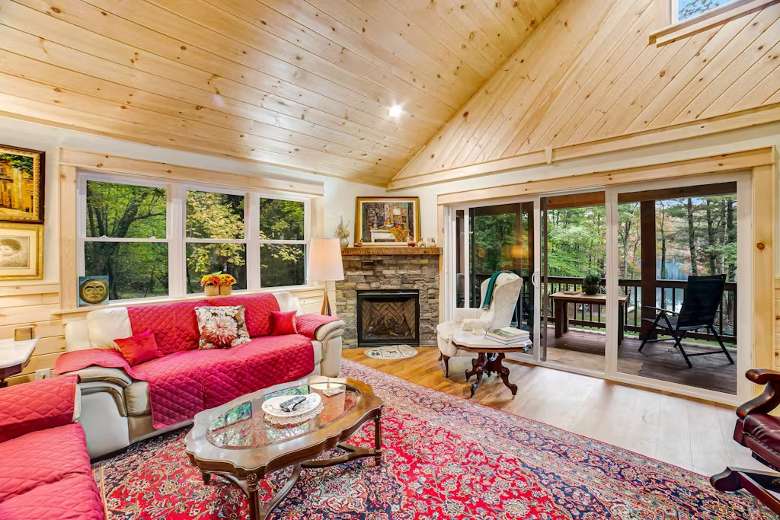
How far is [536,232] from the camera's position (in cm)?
399

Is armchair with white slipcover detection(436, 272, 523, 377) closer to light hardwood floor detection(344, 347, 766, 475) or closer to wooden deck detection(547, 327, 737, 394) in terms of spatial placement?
light hardwood floor detection(344, 347, 766, 475)

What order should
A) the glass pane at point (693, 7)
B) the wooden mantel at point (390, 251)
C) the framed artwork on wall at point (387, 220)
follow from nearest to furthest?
the glass pane at point (693, 7) → the wooden mantel at point (390, 251) → the framed artwork on wall at point (387, 220)

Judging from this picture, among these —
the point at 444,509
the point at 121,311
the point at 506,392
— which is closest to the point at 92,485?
the point at 444,509

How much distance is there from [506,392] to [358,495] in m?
1.84

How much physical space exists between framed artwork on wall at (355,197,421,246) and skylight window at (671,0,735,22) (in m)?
3.15

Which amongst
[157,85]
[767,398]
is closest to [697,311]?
[767,398]

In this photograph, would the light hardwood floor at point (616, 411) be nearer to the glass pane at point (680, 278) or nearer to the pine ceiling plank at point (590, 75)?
the glass pane at point (680, 278)

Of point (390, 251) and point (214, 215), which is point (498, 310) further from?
point (214, 215)

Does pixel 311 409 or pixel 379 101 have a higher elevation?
pixel 379 101

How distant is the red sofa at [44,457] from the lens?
1206mm

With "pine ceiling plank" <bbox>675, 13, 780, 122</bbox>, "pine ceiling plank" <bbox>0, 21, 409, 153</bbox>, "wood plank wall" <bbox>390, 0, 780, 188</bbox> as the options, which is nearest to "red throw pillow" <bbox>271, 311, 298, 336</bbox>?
"pine ceiling plank" <bbox>0, 21, 409, 153</bbox>

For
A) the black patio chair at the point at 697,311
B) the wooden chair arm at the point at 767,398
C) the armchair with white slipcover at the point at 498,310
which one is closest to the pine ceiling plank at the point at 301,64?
the armchair with white slipcover at the point at 498,310

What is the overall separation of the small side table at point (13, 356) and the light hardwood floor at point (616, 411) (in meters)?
2.84

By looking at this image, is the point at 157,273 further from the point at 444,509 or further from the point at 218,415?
the point at 444,509
